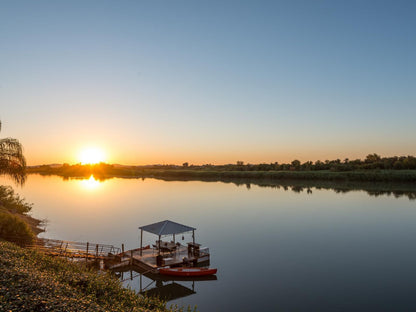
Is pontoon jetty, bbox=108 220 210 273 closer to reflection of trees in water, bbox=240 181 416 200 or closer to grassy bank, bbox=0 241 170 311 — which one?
grassy bank, bbox=0 241 170 311

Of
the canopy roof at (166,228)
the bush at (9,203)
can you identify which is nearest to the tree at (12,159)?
the canopy roof at (166,228)

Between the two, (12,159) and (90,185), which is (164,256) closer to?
(12,159)

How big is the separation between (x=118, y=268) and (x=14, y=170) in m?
10.7

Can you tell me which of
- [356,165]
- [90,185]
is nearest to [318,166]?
[356,165]

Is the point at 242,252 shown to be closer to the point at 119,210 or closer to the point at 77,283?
the point at 77,283

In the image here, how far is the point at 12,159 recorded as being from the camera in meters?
22.7

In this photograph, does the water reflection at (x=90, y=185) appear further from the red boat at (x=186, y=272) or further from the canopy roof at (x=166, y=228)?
the red boat at (x=186, y=272)

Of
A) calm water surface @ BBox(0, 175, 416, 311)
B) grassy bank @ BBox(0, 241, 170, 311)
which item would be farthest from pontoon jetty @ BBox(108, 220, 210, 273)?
grassy bank @ BBox(0, 241, 170, 311)

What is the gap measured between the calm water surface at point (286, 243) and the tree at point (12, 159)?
9604 millimetres

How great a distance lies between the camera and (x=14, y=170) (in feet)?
74.6

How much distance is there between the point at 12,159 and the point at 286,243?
23.1 m

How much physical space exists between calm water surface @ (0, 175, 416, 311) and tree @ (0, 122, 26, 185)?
960 cm

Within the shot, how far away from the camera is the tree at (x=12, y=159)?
73.7 ft

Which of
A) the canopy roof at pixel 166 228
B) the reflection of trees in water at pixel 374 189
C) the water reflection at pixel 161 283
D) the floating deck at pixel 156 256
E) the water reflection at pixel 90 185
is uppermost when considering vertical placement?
the canopy roof at pixel 166 228
